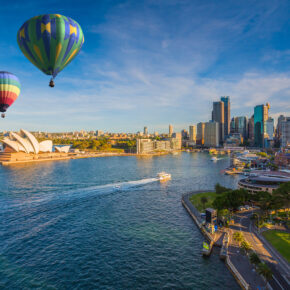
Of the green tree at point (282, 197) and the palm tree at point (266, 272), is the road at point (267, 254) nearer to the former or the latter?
the palm tree at point (266, 272)

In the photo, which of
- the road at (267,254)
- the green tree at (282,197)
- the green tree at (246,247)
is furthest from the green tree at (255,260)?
the green tree at (282,197)

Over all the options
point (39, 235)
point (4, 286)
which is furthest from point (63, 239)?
point (4, 286)

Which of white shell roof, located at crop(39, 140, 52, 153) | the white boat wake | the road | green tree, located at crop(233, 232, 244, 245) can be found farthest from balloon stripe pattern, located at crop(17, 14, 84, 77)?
white shell roof, located at crop(39, 140, 52, 153)

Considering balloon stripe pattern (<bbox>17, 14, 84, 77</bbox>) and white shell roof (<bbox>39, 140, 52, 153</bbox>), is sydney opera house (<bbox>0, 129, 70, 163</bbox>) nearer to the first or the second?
white shell roof (<bbox>39, 140, 52, 153</bbox>)

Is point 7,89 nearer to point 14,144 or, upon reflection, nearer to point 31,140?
point 14,144

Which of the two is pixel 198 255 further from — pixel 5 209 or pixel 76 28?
pixel 5 209

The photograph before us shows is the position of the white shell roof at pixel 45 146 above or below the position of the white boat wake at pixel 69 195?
above

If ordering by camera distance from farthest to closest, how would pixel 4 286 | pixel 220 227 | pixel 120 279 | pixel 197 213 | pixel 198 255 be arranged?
pixel 197 213 < pixel 220 227 < pixel 198 255 < pixel 120 279 < pixel 4 286
